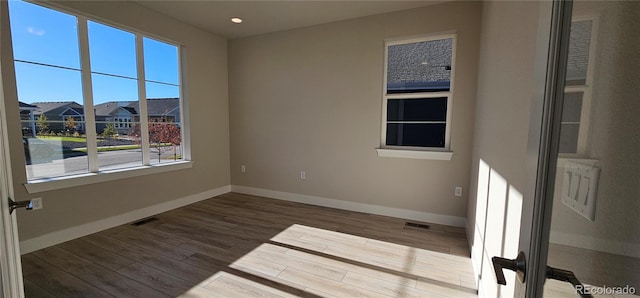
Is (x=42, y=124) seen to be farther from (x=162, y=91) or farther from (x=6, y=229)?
(x=6, y=229)

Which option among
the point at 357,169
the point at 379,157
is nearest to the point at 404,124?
the point at 379,157

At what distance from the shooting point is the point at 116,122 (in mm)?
3156

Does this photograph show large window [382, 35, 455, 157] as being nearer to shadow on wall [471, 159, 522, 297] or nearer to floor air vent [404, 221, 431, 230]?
floor air vent [404, 221, 431, 230]

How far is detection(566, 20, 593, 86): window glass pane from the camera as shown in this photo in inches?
18.8

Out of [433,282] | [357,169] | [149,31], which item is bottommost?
[433,282]

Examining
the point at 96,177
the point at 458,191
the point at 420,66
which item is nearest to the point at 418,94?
the point at 420,66

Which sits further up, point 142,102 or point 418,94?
point 418,94

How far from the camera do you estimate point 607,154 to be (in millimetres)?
441

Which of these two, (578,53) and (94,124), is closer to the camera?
(578,53)

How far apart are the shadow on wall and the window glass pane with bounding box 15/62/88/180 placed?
155 inches

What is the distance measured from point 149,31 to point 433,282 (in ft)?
14.0

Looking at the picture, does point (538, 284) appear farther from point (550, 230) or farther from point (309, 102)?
point (309, 102)

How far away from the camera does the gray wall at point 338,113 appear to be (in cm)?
308

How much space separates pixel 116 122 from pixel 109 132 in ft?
0.48
